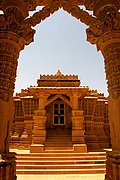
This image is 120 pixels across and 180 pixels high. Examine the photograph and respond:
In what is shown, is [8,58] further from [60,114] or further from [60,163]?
[60,114]

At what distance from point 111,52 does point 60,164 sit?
5.88 m

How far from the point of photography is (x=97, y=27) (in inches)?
167

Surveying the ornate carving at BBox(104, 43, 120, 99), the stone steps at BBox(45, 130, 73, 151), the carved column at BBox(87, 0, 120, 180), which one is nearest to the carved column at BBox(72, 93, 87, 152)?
the stone steps at BBox(45, 130, 73, 151)

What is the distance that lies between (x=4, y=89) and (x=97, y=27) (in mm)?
2639

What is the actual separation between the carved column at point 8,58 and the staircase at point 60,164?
148 inches

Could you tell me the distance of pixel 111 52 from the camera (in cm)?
411

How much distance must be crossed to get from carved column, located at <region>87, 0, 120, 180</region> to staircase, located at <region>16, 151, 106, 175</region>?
3.79 metres

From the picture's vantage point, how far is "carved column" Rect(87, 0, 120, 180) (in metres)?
3.62

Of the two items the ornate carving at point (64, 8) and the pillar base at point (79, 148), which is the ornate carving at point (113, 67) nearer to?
the ornate carving at point (64, 8)

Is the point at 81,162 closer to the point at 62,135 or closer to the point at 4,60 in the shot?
the point at 62,135

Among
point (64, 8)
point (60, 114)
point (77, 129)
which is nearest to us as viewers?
point (64, 8)

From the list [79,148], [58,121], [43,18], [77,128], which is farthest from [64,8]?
[58,121]

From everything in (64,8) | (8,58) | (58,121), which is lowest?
(58,121)

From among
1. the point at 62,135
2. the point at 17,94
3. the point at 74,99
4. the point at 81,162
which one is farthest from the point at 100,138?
the point at 17,94
